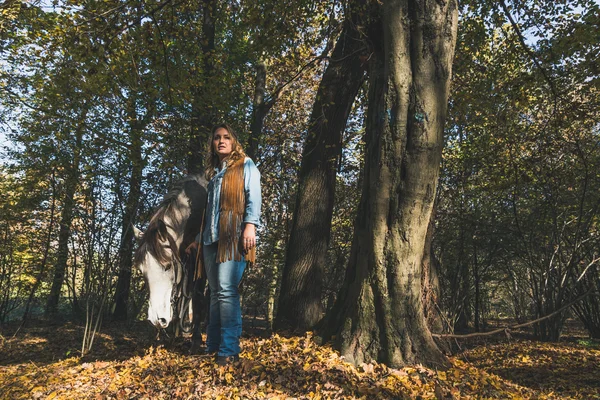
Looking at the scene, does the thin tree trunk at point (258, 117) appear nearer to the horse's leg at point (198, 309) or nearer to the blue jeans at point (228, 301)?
the horse's leg at point (198, 309)

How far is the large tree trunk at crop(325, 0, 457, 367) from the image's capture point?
11.3 ft

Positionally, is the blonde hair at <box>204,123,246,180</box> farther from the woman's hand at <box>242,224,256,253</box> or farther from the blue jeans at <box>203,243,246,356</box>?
the blue jeans at <box>203,243,246,356</box>

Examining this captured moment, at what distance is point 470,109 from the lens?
8.55 m

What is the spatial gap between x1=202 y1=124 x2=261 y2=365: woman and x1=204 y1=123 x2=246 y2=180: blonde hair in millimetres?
11

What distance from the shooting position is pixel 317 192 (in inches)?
226

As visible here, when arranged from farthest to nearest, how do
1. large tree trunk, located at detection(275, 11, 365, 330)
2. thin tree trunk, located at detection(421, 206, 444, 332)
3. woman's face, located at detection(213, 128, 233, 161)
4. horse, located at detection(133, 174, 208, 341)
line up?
large tree trunk, located at detection(275, 11, 365, 330)
thin tree trunk, located at detection(421, 206, 444, 332)
woman's face, located at detection(213, 128, 233, 161)
horse, located at detection(133, 174, 208, 341)

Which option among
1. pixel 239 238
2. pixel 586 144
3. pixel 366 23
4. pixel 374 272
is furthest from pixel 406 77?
pixel 586 144

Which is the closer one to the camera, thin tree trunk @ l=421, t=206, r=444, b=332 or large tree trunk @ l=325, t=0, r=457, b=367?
large tree trunk @ l=325, t=0, r=457, b=367

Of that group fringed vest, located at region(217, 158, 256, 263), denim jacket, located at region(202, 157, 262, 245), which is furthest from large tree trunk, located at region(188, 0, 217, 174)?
fringed vest, located at region(217, 158, 256, 263)

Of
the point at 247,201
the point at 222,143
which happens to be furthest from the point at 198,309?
the point at 222,143

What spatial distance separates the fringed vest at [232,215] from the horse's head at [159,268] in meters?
0.66

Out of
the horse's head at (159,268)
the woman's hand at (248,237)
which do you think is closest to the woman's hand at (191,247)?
the horse's head at (159,268)

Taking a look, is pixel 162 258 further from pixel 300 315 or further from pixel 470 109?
pixel 470 109

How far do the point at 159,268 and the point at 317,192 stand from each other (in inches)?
108
